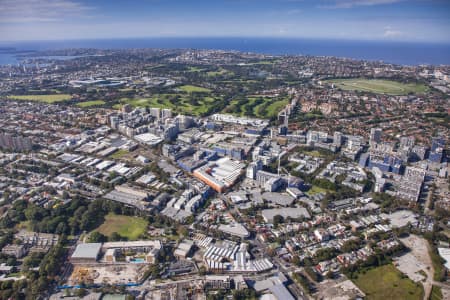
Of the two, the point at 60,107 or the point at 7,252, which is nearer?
the point at 7,252

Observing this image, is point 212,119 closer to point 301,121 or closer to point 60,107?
point 301,121

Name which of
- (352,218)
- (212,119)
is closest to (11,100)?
(212,119)

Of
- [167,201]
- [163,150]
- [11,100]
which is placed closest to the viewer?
[167,201]

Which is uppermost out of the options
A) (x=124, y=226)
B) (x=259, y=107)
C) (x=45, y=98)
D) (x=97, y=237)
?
(x=45, y=98)

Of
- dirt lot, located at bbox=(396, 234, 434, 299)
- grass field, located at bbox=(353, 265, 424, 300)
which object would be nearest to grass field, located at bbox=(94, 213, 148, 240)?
grass field, located at bbox=(353, 265, 424, 300)

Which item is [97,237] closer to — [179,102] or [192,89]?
[179,102]

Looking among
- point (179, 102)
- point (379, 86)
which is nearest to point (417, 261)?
point (179, 102)
